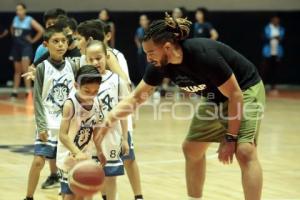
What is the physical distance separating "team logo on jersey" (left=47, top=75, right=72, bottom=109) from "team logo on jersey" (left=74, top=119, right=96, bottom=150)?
1.26m

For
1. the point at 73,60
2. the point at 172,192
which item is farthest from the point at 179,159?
the point at 73,60

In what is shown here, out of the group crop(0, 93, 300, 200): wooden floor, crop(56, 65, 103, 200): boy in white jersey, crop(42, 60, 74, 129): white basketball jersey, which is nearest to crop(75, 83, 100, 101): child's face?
crop(56, 65, 103, 200): boy in white jersey

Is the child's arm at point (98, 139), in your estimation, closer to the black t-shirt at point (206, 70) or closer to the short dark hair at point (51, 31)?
the black t-shirt at point (206, 70)

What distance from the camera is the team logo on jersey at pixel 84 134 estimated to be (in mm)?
6547

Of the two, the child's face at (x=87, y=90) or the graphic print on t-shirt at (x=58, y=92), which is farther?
the graphic print on t-shirt at (x=58, y=92)

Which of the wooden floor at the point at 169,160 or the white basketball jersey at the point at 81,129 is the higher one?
the white basketball jersey at the point at 81,129

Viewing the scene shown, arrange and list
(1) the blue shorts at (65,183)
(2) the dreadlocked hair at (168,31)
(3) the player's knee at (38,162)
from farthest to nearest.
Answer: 1. (3) the player's knee at (38,162)
2. (1) the blue shorts at (65,183)
3. (2) the dreadlocked hair at (168,31)

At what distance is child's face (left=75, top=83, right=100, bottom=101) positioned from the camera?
6.36m

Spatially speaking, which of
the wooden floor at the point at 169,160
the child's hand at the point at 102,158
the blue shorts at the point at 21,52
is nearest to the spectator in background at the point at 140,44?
the blue shorts at the point at 21,52

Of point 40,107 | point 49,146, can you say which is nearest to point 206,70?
point 40,107

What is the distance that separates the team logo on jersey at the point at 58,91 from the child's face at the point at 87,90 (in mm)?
1291

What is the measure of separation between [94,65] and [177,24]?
1058mm

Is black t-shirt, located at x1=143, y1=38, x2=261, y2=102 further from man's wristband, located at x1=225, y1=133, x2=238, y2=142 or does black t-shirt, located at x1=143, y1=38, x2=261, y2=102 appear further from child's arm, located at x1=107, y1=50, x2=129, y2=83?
child's arm, located at x1=107, y1=50, x2=129, y2=83

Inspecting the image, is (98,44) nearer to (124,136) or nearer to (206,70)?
(124,136)
